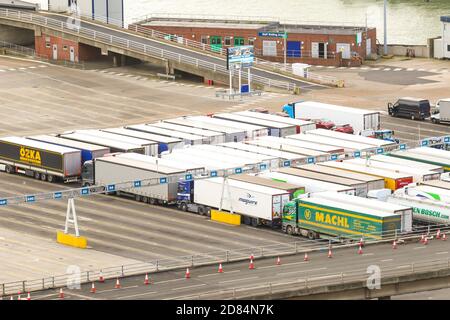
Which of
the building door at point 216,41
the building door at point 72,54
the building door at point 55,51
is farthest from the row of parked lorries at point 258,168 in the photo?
Answer: the building door at point 216,41

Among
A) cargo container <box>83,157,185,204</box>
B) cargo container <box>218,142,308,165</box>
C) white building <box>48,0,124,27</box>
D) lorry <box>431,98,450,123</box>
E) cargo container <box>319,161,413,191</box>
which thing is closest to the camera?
cargo container <box>319,161,413,191</box>

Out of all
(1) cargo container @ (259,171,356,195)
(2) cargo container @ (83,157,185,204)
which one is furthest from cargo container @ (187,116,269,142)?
(1) cargo container @ (259,171,356,195)

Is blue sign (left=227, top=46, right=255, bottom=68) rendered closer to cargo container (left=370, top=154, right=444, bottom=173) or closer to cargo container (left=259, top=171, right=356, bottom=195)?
cargo container (left=370, top=154, right=444, bottom=173)

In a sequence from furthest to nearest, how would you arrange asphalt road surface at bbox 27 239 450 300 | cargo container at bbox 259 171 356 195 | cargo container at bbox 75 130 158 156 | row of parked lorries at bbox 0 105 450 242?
cargo container at bbox 75 130 158 156
cargo container at bbox 259 171 356 195
row of parked lorries at bbox 0 105 450 242
asphalt road surface at bbox 27 239 450 300
